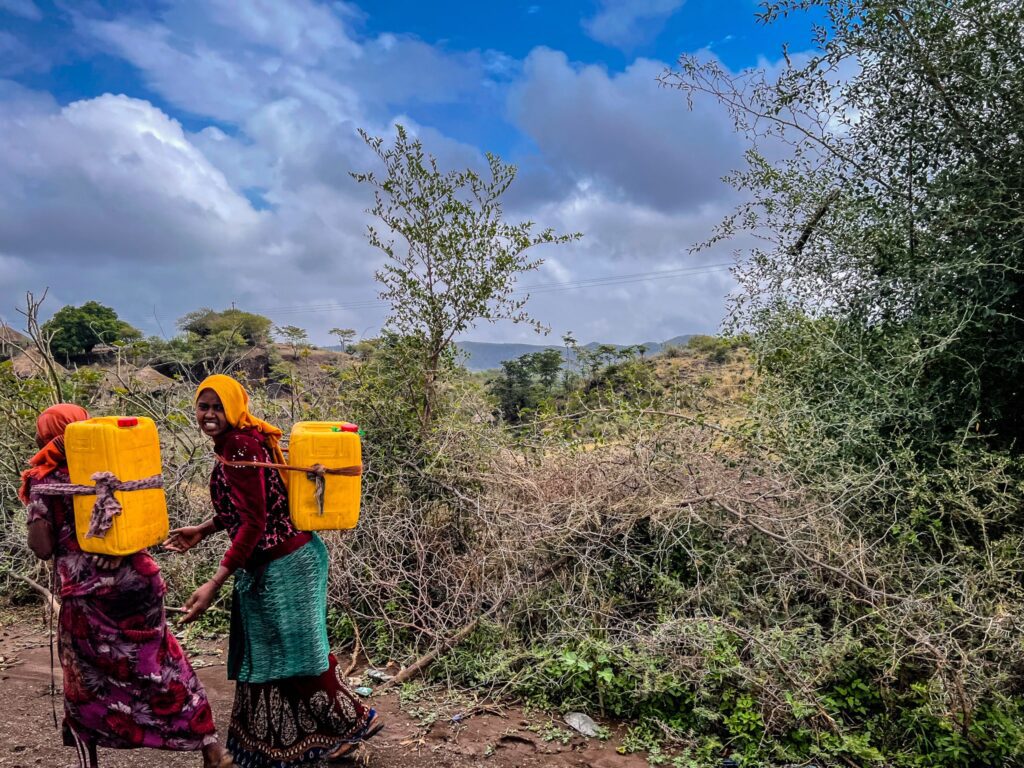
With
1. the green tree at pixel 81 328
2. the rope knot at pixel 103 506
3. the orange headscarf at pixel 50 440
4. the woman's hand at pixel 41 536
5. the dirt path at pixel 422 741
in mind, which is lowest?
the dirt path at pixel 422 741

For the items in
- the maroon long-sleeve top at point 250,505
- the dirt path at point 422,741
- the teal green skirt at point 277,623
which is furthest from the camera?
the dirt path at point 422,741

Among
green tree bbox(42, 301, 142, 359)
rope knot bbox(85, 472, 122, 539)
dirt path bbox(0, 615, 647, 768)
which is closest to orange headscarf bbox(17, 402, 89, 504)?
rope knot bbox(85, 472, 122, 539)

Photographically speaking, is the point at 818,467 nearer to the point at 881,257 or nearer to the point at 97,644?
the point at 881,257

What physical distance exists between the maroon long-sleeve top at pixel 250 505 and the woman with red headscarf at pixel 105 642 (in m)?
0.41

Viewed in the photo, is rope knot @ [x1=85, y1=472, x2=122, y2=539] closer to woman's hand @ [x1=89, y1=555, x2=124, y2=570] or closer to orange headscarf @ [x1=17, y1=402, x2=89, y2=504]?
woman's hand @ [x1=89, y1=555, x2=124, y2=570]

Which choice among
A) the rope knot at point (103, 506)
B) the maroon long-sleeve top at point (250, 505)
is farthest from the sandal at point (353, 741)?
the rope knot at point (103, 506)

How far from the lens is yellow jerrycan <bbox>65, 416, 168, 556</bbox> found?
249cm

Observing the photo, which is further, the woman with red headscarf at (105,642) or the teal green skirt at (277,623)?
the teal green skirt at (277,623)

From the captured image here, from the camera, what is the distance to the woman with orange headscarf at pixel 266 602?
265 cm

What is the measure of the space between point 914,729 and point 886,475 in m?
1.82

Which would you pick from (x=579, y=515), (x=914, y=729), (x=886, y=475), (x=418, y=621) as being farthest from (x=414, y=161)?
(x=914, y=729)

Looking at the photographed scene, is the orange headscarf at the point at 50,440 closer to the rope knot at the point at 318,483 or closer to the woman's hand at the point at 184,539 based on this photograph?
the woman's hand at the point at 184,539

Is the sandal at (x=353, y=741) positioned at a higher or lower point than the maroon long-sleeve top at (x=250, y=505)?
lower

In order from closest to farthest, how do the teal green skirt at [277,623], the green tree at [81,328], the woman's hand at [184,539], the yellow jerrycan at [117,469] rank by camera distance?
1. the yellow jerrycan at [117,469]
2. the teal green skirt at [277,623]
3. the woman's hand at [184,539]
4. the green tree at [81,328]
